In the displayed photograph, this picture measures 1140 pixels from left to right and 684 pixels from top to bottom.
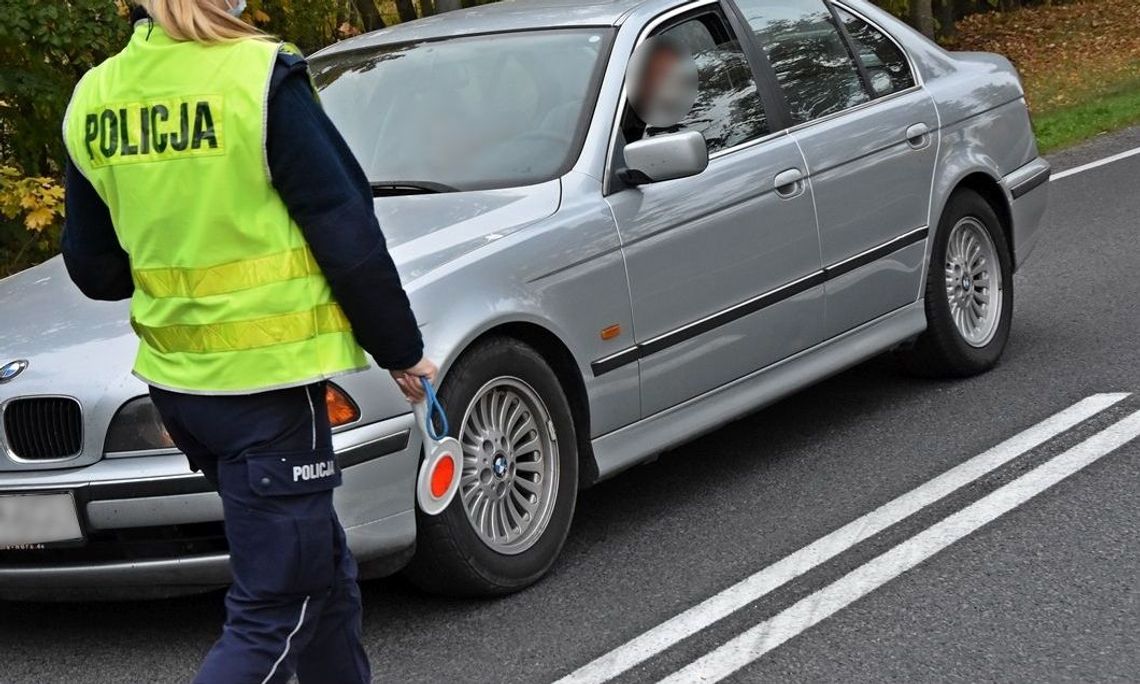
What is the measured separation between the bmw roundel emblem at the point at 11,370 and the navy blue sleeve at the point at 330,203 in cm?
170

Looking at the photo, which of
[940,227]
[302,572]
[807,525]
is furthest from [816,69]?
[302,572]

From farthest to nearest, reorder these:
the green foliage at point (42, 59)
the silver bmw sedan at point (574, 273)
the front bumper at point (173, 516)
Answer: the green foliage at point (42, 59) → the silver bmw sedan at point (574, 273) → the front bumper at point (173, 516)

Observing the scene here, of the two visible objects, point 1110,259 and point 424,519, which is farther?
point 1110,259

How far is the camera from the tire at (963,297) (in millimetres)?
6883

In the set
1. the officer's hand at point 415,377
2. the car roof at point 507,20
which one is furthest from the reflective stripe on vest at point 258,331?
the car roof at point 507,20

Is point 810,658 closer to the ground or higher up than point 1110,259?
higher up

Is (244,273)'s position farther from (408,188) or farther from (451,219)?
(408,188)

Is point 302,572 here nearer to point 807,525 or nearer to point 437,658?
point 437,658

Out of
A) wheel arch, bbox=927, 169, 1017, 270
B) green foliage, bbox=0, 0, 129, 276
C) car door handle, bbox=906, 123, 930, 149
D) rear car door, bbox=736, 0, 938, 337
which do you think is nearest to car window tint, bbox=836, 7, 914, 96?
rear car door, bbox=736, 0, 938, 337

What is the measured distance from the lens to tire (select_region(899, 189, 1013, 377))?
6883 millimetres

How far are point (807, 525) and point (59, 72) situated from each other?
6.61m

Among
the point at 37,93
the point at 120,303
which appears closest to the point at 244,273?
the point at 120,303

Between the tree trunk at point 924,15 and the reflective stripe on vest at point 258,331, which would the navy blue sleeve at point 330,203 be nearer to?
the reflective stripe on vest at point 258,331

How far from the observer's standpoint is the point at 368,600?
203 inches
